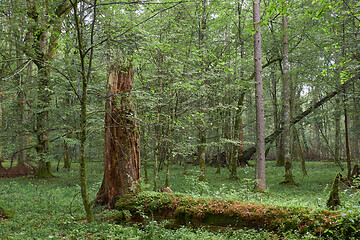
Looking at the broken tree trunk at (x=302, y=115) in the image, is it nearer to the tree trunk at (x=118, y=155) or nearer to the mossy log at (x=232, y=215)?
the mossy log at (x=232, y=215)

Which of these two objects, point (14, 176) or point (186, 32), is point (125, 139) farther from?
point (14, 176)

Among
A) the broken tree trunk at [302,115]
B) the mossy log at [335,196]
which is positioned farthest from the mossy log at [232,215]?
the broken tree trunk at [302,115]

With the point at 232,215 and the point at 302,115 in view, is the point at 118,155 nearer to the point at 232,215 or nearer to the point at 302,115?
the point at 232,215

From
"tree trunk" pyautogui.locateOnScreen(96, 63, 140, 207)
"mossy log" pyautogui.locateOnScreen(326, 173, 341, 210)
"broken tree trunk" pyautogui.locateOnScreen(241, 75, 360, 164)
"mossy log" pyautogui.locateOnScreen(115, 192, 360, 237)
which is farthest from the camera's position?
"broken tree trunk" pyautogui.locateOnScreen(241, 75, 360, 164)

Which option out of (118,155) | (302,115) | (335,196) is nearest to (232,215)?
(335,196)

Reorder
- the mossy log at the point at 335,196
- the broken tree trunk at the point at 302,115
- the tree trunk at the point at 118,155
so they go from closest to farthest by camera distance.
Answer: the mossy log at the point at 335,196, the tree trunk at the point at 118,155, the broken tree trunk at the point at 302,115

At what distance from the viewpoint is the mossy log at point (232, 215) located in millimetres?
3843

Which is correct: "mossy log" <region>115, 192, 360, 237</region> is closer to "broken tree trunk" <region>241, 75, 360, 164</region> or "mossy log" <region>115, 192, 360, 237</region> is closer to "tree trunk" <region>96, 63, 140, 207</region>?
"tree trunk" <region>96, 63, 140, 207</region>

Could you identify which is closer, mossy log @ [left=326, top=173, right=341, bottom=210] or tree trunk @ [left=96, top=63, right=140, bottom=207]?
mossy log @ [left=326, top=173, right=341, bottom=210]

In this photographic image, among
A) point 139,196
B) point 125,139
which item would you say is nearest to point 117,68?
point 125,139

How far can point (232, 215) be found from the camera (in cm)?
477

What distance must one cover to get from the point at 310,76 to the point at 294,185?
5917mm

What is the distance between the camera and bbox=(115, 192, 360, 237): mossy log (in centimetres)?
→ 384

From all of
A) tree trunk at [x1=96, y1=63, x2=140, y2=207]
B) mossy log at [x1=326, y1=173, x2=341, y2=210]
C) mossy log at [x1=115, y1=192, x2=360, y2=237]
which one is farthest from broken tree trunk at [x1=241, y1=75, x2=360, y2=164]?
tree trunk at [x1=96, y1=63, x2=140, y2=207]
